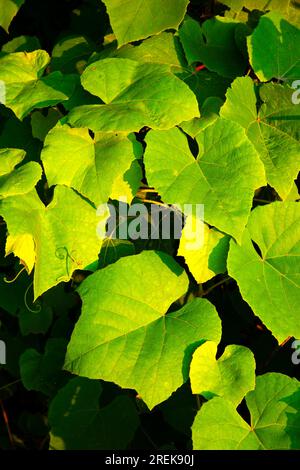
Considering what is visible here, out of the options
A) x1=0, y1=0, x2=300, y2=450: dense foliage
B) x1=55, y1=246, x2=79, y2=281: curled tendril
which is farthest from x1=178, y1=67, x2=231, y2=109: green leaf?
x1=55, y1=246, x2=79, y2=281: curled tendril

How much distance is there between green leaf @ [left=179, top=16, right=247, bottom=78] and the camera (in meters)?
1.82

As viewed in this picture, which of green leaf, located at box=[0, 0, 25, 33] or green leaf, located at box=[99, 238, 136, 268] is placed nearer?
green leaf, located at box=[99, 238, 136, 268]

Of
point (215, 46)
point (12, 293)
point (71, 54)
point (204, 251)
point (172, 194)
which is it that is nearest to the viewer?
point (172, 194)

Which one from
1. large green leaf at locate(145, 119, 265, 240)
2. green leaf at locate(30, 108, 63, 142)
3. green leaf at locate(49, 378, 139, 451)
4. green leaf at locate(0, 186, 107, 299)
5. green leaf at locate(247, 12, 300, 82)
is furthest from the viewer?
green leaf at locate(49, 378, 139, 451)

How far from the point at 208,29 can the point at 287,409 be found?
3.58 feet

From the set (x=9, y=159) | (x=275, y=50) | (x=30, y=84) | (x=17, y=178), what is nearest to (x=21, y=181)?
(x=17, y=178)

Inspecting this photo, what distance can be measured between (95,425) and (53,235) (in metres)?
0.86

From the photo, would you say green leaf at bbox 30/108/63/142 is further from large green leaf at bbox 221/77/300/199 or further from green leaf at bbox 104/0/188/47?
large green leaf at bbox 221/77/300/199

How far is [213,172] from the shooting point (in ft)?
5.16

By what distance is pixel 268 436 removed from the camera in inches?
60.8

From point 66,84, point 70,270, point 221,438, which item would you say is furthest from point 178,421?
point 66,84

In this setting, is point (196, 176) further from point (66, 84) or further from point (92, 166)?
point (66, 84)

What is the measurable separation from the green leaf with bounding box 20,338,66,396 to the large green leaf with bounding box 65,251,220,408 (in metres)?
0.68

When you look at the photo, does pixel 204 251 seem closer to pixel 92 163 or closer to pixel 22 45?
pixel 92 163
